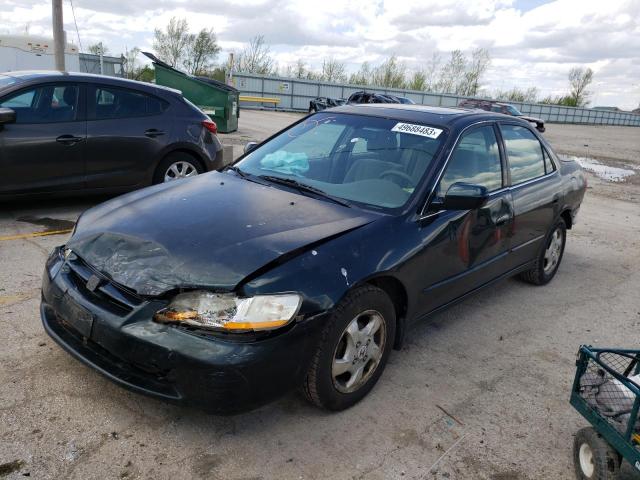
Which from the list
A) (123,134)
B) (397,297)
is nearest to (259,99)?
(123,134)

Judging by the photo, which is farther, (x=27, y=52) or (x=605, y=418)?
(x=27, y=52)

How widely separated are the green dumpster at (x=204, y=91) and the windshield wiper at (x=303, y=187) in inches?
478

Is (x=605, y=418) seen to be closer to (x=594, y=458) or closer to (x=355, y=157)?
(x=594, y=458)

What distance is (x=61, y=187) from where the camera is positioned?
594 cm

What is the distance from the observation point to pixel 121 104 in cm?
A: 643

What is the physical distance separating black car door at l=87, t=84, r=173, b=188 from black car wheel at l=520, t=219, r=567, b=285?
177 inches

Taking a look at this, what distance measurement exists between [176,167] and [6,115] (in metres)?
2.03

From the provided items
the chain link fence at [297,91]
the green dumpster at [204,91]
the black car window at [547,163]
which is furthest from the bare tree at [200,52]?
the black car window at [547,163]

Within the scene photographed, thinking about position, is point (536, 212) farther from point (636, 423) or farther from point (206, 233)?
point (206, 233)

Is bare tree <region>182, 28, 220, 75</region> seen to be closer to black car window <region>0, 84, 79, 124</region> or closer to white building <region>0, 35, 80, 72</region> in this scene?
white building <region>0, 35, 80, 72</region>

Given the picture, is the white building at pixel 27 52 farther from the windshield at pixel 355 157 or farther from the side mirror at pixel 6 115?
the windshield at pixel 355 157

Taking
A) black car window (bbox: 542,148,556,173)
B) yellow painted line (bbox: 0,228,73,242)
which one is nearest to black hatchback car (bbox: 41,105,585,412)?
black car window (bbox: 542,148,556,173)

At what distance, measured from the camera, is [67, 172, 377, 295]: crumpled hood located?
253 centimetres

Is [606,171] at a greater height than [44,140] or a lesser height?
lesser
